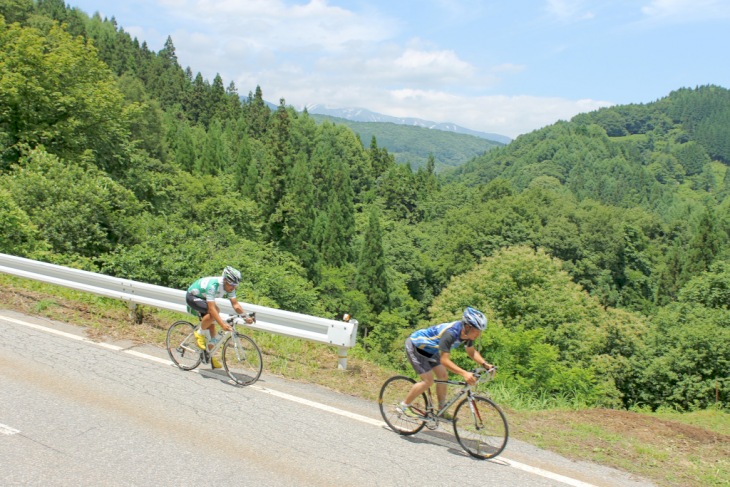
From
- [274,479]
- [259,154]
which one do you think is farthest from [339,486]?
[259,154]

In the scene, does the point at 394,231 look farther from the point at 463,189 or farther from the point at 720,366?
the point at 720,366

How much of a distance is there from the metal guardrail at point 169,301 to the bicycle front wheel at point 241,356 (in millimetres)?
666

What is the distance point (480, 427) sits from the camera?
6.36 meters

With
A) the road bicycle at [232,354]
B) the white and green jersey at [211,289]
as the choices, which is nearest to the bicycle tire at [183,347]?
the road bicycle at [232,354]

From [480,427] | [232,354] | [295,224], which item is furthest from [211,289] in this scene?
[295,224]

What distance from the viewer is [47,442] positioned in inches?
224

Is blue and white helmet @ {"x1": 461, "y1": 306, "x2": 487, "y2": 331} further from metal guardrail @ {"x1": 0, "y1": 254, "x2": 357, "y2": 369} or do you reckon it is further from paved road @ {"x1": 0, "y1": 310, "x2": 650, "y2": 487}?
metal guardrail @ {"x1": 0, "y1": 254, "x2": 357, "y2": 369}

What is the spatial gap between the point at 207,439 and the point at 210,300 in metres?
2.33

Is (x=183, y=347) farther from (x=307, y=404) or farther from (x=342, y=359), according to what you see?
(x=342, y=359)

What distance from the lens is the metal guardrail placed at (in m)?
8.39

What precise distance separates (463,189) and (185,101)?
5698cm

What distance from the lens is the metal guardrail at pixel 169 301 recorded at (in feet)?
27.5

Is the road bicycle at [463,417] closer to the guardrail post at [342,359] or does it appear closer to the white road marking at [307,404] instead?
the white road marking at [307,404]

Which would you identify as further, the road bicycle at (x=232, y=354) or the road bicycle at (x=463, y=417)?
the road bicycle at (x=232, y=354)
